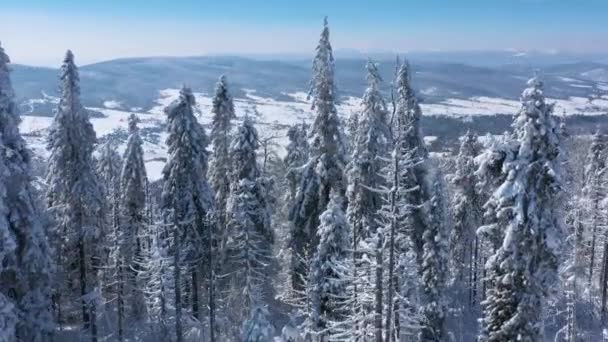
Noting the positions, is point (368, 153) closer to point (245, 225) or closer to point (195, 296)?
point (245, 225)

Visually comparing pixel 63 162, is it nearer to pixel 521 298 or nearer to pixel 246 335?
pixel 246 335

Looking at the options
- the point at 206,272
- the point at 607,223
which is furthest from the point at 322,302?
the point at 607,223

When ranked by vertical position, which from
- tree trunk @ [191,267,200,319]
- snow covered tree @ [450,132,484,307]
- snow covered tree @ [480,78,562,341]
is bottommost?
tree trunk @ [191,267,200,319]

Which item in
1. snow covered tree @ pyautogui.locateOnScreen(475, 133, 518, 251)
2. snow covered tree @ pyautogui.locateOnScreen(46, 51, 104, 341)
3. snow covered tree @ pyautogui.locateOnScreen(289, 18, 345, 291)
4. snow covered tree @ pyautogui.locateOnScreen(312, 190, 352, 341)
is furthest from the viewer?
snow covered tree @ pyautogui.locateOnScreen(289, 18, 345, 291)

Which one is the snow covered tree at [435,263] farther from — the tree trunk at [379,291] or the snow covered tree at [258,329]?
the tree trunk at [379,291]

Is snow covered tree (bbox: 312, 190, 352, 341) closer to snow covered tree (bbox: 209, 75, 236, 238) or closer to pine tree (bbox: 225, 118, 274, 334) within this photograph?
pine tree (bbox: 225, 118, 274, 334)

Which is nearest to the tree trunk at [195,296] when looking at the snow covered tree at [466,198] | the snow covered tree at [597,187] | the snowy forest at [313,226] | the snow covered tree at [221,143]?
the snowy forest at [313,226]

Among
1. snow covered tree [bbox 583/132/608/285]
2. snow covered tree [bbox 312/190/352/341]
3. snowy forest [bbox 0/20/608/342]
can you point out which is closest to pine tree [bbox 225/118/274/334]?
snowy forest [bbox 0/20/608/342]

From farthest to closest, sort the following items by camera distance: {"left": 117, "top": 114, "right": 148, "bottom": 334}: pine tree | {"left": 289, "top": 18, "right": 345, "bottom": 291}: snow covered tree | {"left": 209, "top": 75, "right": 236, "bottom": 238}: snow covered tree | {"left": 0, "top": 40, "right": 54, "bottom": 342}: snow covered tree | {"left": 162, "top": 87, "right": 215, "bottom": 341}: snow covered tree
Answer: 1. {"left": 117, "top": 114, "right": 148, "bottom": 334}: pine tree
2. {"left": 209, "top": 75, "right": 236, "bottom": 238}: snow covered tree
3. {"left": 289, "top": 18, "right": 345, "bottom": 291}: snow covered tree
4. {"left": 162, "top": 87, "right": 215, "bottom": 341}: snow covered tree
5. {"left": 0, "top": 40, "right": 54, "bottom": 342}: snow covered tree

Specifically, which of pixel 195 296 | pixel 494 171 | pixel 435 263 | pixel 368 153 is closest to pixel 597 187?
pixel 435 263
